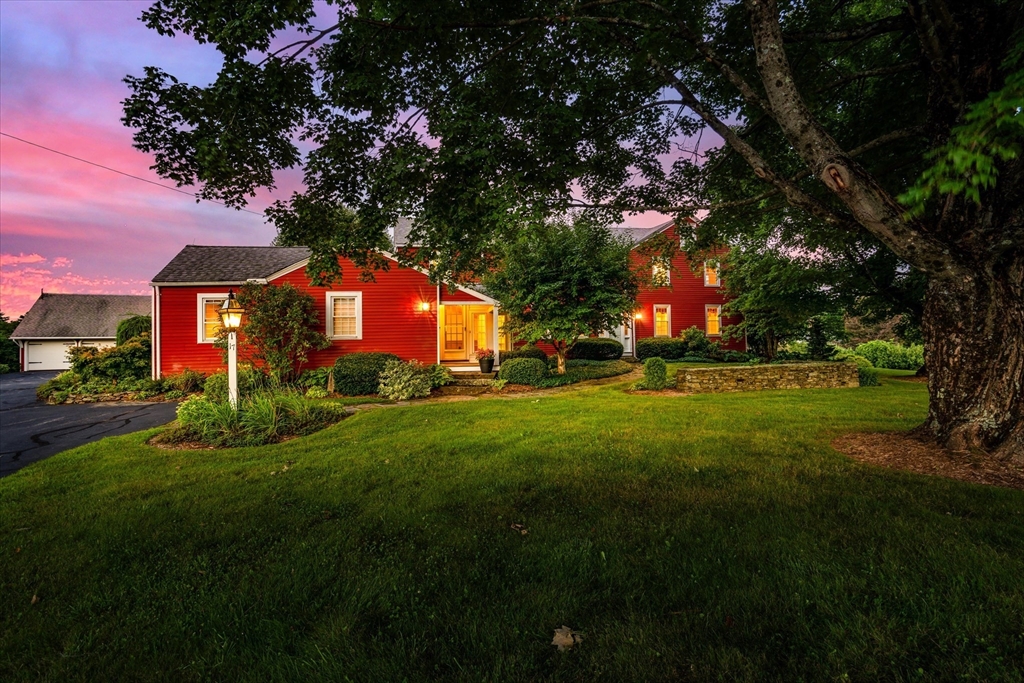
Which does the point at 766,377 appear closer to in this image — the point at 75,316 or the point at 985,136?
the point at 985,136

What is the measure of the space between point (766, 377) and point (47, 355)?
42.3 metres

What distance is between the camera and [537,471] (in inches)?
181

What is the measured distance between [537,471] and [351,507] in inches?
79.0

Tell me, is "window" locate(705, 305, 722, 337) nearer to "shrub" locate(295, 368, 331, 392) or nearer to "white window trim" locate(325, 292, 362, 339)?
"white window trim" locate(325, 292, 362, 339)

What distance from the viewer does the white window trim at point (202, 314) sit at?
1395 cm

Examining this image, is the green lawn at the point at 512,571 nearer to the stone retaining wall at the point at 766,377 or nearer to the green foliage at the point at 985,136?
the green foliage at the point at 985,136

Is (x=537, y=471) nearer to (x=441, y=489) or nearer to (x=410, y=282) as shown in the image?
(x=441, y=489)

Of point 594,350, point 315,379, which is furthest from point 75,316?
point 594,350

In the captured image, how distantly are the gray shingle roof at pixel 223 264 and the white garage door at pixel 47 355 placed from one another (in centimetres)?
2130

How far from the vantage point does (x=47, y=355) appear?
27266 mm

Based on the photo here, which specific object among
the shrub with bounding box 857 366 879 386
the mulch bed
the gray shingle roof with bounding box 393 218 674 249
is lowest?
the mulch bed

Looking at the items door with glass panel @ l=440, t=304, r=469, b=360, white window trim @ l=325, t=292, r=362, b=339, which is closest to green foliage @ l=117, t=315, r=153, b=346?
white window trim @ l=325, t=292, r=362, b=339

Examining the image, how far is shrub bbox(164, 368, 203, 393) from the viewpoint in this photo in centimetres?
1284

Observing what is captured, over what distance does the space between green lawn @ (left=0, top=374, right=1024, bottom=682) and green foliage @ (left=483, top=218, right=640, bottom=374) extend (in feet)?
27.9
